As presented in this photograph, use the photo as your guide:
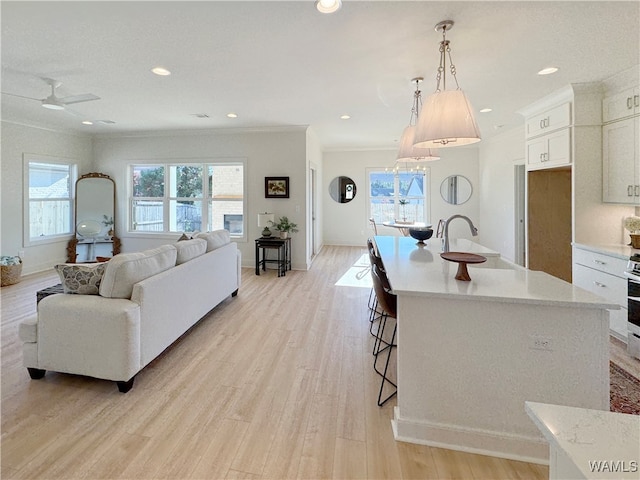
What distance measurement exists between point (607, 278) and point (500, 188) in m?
3.91

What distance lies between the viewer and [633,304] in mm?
2703

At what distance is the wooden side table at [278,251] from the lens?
5.64 metres

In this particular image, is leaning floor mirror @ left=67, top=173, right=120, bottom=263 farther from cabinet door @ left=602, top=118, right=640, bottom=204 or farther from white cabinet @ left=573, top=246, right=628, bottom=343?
cabinet door @ left=602, top=118, right=640, bottom=204

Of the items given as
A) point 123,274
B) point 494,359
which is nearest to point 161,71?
Result: point 123,274

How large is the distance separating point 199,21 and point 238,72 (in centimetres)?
97

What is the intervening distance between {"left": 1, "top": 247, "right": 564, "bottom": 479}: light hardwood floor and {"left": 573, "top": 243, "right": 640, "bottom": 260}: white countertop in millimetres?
2430

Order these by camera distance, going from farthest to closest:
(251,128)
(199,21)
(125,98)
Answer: (251,128) < (125,98) < (199,21)

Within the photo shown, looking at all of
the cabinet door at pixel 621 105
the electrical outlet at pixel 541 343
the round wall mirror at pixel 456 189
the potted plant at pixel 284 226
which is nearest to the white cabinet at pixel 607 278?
the cabinet door at pixel 621 105

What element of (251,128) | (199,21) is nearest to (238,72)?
(199,21)

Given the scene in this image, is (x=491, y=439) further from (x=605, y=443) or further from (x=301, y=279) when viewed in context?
(x=301, y=279)

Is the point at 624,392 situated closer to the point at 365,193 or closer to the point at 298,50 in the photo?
the point at 298,50

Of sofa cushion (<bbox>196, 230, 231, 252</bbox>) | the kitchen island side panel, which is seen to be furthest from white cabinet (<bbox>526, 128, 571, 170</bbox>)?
sofa cushion (<bbox>196, 230, 231, 252</bbox>)

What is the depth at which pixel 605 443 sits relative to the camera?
60 cm

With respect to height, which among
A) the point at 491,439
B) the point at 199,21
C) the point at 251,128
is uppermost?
the point at 251,128
